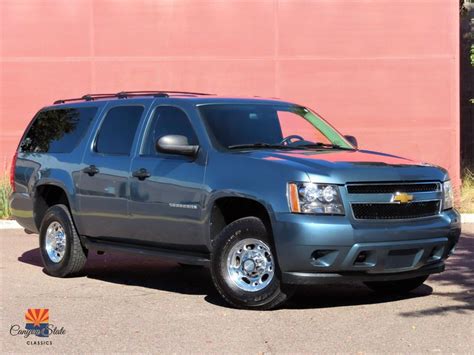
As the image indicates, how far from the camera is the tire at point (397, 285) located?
817cm

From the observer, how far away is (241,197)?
24.0 feet

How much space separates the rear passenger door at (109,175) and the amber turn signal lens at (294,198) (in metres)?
2.09

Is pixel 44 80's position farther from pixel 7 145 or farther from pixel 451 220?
pixel 451 220

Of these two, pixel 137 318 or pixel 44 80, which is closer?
pixel 137 318

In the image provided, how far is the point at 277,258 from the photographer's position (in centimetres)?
703

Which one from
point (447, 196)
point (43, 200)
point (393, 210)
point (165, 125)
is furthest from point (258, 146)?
point (43, 200)

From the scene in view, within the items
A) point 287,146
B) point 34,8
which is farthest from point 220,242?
point 34,8

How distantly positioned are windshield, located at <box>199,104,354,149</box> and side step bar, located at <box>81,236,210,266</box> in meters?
1.08

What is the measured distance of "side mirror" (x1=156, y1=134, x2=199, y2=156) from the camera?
7.71m

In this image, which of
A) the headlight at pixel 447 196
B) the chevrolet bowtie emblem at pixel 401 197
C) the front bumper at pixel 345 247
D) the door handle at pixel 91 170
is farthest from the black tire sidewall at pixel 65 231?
the headlight at pixel 447 196

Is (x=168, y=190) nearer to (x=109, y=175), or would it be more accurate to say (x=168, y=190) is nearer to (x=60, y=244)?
(x=109, y=175)

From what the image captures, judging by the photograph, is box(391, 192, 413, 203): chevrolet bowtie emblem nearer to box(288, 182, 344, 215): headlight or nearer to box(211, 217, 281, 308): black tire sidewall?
box(288, 182, 344, 215): headlight

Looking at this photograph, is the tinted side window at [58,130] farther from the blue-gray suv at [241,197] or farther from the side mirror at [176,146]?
the side mirror at [176,146]

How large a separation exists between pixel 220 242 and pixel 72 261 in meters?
2.47
